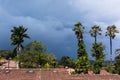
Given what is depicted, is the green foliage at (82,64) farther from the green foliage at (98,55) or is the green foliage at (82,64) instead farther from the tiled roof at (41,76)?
the tiled roof at (41,76)

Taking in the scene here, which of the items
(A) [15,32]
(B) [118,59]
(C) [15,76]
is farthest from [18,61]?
(C) [15,76]

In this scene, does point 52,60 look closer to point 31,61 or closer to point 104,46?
point 31,61

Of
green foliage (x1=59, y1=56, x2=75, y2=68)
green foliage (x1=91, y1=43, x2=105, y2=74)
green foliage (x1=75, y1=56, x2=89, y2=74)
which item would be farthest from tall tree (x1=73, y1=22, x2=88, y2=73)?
green foliage (x1=59, y1=56, x2=75, y2=68)

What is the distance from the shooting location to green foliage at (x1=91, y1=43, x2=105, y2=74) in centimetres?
9219

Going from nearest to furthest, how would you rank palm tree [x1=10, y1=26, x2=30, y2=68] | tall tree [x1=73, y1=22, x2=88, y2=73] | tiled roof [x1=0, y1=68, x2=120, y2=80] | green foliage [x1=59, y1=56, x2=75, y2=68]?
1. tiled roof [x1=0, y1=68, x2=120, y2=80]
2. tall tree [x1=73, y1=22, x2=88, y2=73]
3. palm tree [x1=10, y1=26, x2=30, y2=68]
4. green foliage [x1=59, y1=56, x2=75, y2=68]

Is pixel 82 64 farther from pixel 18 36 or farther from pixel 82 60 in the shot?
pixel 18 36

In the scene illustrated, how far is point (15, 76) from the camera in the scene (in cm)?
5619

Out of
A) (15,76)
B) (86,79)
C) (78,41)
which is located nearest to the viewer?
(86,79)

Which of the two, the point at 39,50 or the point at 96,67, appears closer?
the point at 96,67

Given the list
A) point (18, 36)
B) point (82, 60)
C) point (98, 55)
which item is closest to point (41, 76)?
point (82, 60)

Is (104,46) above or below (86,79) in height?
above

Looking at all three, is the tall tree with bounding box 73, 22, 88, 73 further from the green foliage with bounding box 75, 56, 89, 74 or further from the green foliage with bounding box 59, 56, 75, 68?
the green foliage with bounding box 59, 56, 75, 68

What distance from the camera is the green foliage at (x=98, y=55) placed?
92.2 metres

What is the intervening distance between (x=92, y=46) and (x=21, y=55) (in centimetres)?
2115
